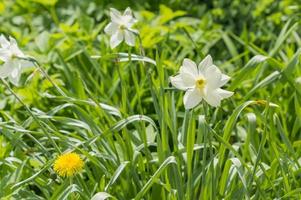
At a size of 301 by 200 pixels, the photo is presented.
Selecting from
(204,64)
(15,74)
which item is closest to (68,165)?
(15,74)

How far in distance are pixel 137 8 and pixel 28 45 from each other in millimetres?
700

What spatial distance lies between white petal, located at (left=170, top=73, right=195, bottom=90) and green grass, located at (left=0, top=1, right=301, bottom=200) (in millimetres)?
93

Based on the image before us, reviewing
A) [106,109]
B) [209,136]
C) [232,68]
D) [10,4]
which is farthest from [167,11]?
[209,136]

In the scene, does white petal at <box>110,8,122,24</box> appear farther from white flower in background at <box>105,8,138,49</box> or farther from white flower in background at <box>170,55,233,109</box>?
white flower in background at <box>170,55,233,109</box>

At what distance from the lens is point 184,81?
1624mm

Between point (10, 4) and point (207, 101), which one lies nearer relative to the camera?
point (207, 101)

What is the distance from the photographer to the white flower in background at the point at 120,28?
6.53ft

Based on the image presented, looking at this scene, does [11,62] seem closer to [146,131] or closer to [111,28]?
[111,28]

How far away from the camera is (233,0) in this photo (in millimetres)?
3699

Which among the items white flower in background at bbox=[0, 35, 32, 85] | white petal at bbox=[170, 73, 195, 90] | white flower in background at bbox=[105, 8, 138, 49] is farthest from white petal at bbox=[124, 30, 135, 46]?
white petal at bbox=[170, 73, 195, 90]

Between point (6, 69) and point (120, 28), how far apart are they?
342 mm

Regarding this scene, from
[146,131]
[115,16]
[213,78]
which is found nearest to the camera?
[213,78]

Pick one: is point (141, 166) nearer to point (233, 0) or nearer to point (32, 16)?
point (32, 16)

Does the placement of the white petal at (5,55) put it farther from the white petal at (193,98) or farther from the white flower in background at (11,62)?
the white petal at (193,98)
